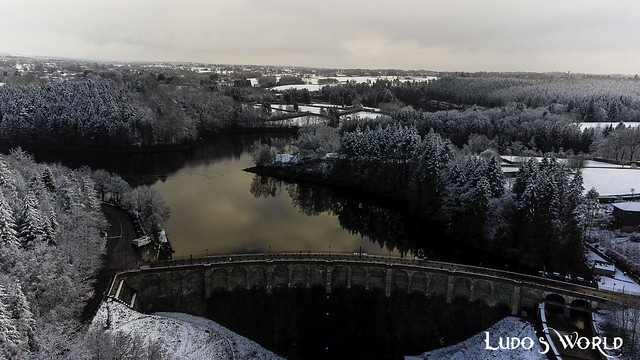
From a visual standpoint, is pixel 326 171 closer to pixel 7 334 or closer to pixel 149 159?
pixel 149 159

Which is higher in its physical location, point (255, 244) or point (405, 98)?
point (405, 98)

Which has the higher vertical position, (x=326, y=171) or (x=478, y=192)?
(x=478, y=192)

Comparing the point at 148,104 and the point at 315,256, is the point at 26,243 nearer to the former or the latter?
the point at 315,256

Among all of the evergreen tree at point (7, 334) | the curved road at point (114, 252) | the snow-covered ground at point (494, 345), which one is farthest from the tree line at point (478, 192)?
the evergreen tree at point (7, 334)

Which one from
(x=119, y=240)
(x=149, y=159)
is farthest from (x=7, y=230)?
(x=149, y=159)

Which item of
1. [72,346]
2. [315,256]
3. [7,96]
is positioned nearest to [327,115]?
[7,96]
